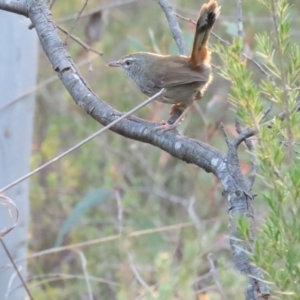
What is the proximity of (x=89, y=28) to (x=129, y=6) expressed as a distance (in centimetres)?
524

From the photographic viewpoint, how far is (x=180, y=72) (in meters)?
3.17

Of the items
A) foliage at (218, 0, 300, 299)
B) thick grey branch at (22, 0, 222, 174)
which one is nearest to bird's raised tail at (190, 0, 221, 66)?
thick grey branch at (22, 0, 222, 174)

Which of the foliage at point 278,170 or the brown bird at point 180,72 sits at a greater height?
the brown bird at point 180,72

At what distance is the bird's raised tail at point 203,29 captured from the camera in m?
2.68

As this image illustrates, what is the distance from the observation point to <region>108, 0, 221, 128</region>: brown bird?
9.20ft

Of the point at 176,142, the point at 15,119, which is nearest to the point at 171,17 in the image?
the point at 176,142

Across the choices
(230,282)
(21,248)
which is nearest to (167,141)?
(230,282)

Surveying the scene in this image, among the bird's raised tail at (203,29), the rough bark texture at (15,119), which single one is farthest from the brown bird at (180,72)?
the rough bark texture at (15,119)

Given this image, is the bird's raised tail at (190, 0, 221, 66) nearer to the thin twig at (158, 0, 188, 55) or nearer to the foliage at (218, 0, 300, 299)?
the thin twig at (158, 0, 188, 55)

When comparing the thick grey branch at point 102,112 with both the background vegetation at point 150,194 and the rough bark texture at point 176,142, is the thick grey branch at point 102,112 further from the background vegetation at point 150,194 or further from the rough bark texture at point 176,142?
the background vegetation at point 150,194

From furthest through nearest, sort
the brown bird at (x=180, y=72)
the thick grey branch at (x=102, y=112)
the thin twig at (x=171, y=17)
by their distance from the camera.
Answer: the brown bird at (x=180, y=72) < the thin twig at (x=171, y=17) < the thick grey branch at (x=102, y=112)

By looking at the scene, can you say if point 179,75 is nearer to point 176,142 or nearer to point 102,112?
point 102,112

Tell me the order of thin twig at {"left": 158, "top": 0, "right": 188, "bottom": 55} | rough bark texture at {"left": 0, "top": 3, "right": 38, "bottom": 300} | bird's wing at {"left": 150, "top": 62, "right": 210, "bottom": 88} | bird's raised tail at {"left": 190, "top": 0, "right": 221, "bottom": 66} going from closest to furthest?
thin twig at {"left": 158, "top": 0, "right": 188, "bottom": 55} < bird's raised tail at {"left": 190, "top": 0, "right": 221, "bottom": 66} < bird's wing at {"left": 150, "top": 62, "right": 210, "bottom": 88} < rough bark texture at {"left": 0, "top": 3, "right": 38, "bottom": 300}

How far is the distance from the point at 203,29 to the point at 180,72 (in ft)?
1.33
